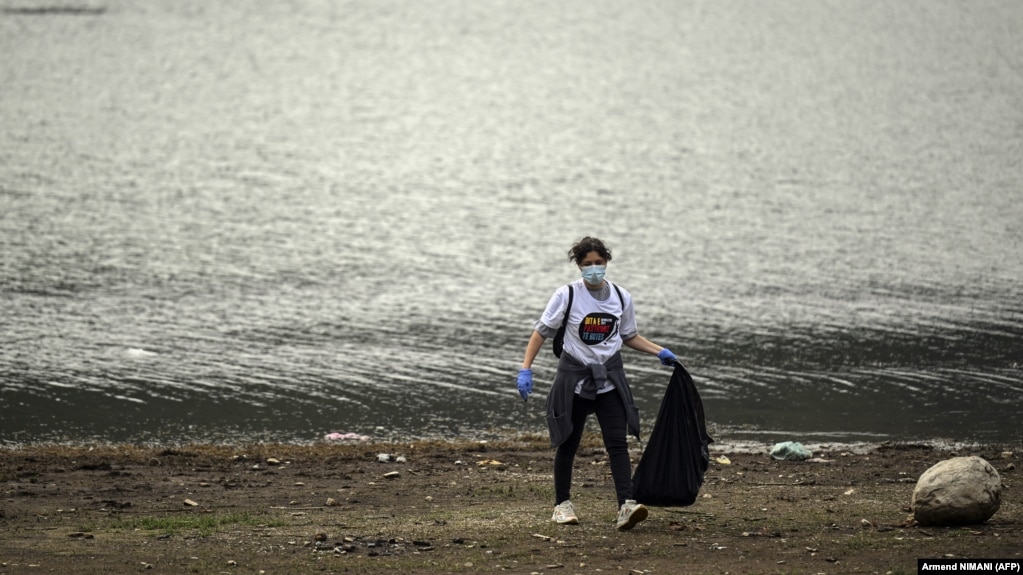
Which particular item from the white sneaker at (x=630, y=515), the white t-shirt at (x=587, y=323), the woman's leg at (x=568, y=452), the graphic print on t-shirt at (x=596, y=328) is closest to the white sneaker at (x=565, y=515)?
the woman's leg at (x=568, y=452)

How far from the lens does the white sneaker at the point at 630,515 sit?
30.6 ft

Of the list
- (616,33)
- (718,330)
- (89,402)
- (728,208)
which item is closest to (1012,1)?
(616,33)

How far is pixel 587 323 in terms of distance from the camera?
9.47 metres

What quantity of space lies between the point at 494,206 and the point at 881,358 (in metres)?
17.9

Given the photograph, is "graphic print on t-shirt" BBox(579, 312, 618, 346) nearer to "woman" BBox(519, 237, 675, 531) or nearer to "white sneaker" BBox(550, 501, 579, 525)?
"woman" BBox(519, 237, 675, 531)

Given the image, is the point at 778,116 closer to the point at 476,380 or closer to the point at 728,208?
the point at 728,208

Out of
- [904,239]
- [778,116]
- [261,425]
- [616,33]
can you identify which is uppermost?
[616,33]

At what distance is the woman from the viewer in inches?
372

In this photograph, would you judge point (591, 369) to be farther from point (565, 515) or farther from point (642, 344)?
point (565, 515)

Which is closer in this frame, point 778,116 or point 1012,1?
point 778,116

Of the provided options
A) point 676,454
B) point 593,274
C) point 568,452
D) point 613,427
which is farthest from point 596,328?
point 676,454

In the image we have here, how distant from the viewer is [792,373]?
64.0 feet

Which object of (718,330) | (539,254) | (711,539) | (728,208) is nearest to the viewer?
(711,539)

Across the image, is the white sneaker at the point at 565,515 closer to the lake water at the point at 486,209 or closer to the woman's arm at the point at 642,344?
the woman's arm at the point at 642,344
